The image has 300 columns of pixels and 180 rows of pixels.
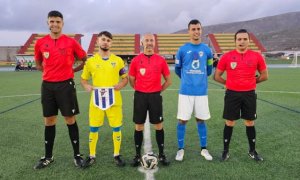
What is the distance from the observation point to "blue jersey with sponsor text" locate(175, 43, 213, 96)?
14.0 ft

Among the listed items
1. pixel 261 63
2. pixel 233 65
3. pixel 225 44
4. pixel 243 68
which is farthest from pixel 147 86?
pixel 225 44

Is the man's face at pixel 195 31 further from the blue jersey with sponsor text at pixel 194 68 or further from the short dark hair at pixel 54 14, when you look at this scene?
the short dark hair at pixel 54 14

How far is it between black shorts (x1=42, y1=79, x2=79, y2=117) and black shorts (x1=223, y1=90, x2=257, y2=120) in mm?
2232

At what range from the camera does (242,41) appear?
4.16m

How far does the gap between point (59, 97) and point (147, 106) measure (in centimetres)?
121

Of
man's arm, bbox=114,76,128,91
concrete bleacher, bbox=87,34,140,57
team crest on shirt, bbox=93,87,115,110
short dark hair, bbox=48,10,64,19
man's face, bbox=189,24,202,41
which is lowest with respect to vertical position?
team crest on shirt, bbox=93,87,115,110

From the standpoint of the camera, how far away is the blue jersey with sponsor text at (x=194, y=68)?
14.0 ft

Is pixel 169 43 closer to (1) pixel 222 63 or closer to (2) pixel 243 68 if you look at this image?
(1) pixel 222 63

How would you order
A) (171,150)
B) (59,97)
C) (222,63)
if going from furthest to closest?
(171,150) → (222,63) → (59,97)

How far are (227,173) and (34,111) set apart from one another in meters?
5.87

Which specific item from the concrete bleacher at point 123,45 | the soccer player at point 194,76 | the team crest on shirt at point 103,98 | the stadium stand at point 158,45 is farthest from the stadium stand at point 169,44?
the team crest on shirt at point 103,98

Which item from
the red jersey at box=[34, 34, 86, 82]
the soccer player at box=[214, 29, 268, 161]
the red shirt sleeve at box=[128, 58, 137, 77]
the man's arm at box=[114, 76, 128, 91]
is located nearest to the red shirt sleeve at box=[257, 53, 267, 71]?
the soccer player at box=[214, 29, 268, 161]

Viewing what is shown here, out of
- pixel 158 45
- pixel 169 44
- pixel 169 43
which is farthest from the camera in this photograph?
pixel 169 43

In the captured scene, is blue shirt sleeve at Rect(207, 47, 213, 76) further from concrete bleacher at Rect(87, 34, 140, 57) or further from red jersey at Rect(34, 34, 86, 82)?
concrete bleacher at Rect(87, 34, 140, 57)
